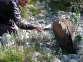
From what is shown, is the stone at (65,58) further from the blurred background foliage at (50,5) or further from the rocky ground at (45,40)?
the blurred background foliage at (50,5)

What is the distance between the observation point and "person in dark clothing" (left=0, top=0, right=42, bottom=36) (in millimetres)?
5305

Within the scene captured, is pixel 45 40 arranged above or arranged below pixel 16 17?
below

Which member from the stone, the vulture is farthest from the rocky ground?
the vulture

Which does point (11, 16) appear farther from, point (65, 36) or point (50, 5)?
point (50, 5)

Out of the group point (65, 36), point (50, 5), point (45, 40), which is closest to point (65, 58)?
point (65, 36)

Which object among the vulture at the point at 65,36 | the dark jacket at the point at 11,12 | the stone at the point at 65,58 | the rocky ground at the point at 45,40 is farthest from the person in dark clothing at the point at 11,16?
the stone at the point at 65,58

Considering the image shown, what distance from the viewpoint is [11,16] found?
545 centimetres

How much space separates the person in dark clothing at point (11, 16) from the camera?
530cm

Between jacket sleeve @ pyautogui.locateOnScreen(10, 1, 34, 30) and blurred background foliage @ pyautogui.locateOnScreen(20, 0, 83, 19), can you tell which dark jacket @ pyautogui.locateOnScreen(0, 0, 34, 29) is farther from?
blurred background foliage @ pyautogui.locateOnScreen(20, 0, 83, 19)

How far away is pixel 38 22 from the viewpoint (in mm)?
6816

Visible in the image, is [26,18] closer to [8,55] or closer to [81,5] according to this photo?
[81,5]

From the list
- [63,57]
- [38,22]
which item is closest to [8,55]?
[63,57]

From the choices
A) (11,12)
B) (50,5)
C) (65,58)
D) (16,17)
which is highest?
(11,12)

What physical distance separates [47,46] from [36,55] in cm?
78
